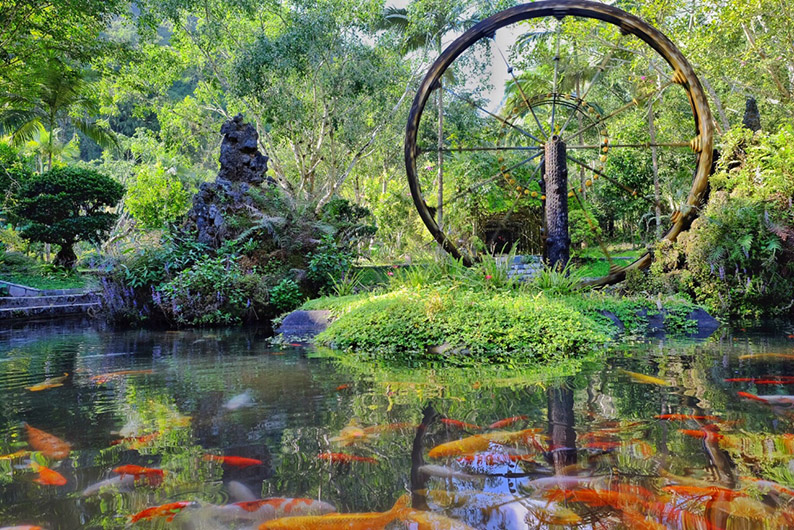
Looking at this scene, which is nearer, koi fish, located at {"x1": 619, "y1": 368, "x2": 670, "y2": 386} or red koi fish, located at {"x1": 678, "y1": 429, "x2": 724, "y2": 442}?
red koi fish, located at {"x1": 678, "y1": 429, "x2": 724, "y2": 442}

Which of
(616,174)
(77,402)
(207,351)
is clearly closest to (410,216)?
(616,174)

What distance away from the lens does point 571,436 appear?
2.42m

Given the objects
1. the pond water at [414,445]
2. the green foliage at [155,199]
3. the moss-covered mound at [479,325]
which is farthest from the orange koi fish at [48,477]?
the green foliage at [155,199]

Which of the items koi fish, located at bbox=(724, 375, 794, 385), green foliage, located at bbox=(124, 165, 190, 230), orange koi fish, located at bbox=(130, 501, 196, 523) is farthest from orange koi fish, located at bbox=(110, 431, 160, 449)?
green foliage, located at bbox=(124, 165, 190, 230)

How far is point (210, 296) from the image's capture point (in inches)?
324

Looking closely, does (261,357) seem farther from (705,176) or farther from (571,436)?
(705,176)

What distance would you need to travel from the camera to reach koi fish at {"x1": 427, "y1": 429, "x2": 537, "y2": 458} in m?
2.27

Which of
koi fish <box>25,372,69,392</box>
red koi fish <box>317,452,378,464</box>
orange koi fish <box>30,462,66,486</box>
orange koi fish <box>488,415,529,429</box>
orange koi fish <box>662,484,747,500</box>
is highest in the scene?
koi fish <box>25,372,69,392</box>

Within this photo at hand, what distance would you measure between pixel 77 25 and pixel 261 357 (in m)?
11.5

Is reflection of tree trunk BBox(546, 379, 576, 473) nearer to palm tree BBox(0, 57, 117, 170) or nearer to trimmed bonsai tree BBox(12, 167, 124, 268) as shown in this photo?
trimmed bonsai tree BBox(12, 167, 124, 268)

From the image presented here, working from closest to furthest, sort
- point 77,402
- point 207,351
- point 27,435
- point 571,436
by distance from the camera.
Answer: point 571,436, point 27,435, point 77,402, point 207,351

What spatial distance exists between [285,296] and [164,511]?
22.7 ft

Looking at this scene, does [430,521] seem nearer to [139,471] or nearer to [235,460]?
[235,460]

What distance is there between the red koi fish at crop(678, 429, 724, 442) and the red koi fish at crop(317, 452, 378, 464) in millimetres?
1437
